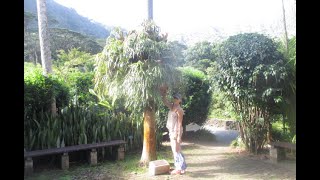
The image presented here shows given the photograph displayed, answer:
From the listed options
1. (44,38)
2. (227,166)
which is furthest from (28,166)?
(227,166)

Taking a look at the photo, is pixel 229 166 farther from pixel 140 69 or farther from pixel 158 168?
pixel 140 69

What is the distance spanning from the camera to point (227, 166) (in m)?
4.37

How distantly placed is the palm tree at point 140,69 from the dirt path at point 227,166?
691 millimetres

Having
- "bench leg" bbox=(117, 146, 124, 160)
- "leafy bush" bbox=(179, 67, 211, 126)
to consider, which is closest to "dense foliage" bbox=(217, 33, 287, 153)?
"leafy bush" bbox=(179, 67, 211, 126)

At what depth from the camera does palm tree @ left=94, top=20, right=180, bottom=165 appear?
12.7 feet

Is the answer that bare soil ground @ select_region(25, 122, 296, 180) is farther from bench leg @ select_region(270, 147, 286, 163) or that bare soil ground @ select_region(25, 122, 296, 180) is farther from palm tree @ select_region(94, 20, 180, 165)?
palm tree @ select_region(94, 20, 180, 165)

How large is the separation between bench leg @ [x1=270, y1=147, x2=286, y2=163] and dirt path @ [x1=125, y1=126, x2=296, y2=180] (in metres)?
0.08

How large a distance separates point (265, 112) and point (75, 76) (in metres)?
3.71

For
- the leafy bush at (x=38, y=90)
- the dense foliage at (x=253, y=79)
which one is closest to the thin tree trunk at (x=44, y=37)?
the leafy bush at (x=38, y=90)

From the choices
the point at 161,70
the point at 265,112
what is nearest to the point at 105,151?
the point at 161,70

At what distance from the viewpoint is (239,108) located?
202 inches

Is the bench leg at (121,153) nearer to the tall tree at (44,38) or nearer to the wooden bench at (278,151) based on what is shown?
the tall tree at (44,38)

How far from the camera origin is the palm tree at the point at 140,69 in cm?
387
